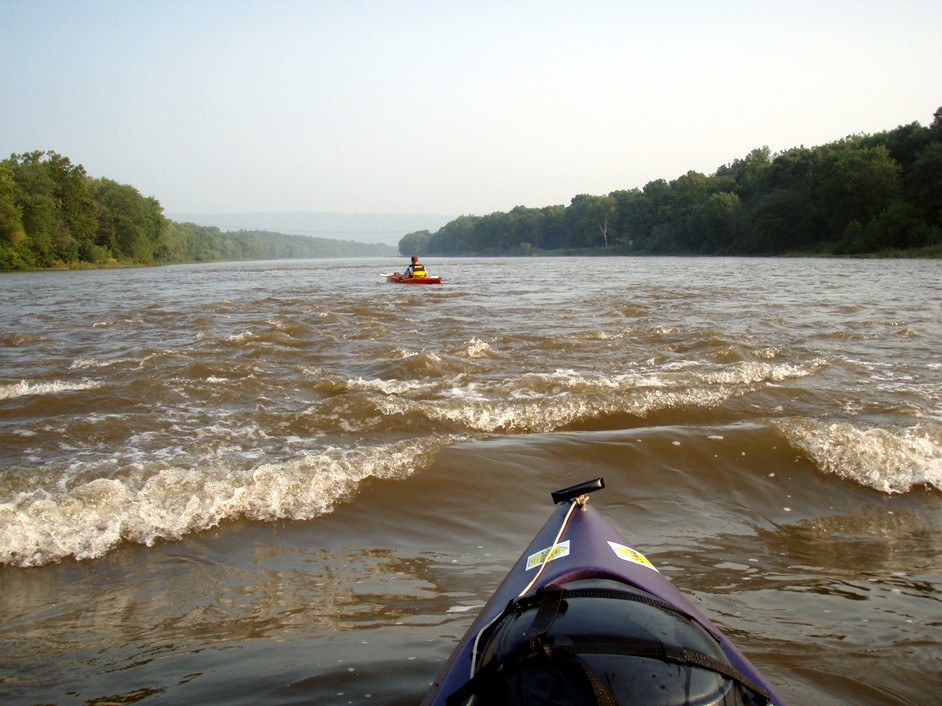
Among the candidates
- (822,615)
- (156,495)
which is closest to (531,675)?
(822,615)

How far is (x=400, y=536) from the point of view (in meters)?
4.35

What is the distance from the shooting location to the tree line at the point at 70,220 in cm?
5656

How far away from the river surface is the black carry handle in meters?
0.82

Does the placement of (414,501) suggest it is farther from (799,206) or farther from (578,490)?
(799,206)

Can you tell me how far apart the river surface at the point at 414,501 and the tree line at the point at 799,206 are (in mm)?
44827

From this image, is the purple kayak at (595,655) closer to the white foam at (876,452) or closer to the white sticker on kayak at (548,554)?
the white sticker on kayak at (548,554)

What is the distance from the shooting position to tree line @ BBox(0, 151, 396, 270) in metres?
56.6

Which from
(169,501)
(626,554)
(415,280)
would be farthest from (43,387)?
(415,280)

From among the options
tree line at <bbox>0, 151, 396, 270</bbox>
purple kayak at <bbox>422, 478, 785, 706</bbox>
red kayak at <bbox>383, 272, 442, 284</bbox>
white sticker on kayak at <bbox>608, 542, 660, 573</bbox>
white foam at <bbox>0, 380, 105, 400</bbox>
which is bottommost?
white foam at <bbox>0, 380, 105, 400</bbox>

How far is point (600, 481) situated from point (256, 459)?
3.82m

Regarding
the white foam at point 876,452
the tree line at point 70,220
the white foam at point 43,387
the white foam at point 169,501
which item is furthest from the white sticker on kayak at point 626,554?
the tree line at point 70,220

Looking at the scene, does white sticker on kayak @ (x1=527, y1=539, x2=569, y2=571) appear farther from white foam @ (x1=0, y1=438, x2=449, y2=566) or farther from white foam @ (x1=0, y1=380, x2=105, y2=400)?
white foam @ (x1=0, y1=380, x2=105, y2=400)

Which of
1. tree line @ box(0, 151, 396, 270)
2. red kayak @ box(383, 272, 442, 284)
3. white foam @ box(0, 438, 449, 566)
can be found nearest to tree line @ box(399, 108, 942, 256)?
red kayak @ box(383, 272, 442, 284)

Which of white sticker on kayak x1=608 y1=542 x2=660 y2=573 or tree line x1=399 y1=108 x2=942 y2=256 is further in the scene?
tree line x1=399 y1=108 x2=942 y2=256
